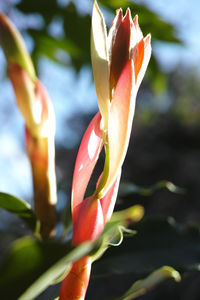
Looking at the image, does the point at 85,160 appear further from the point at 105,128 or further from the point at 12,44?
the point at 12,44

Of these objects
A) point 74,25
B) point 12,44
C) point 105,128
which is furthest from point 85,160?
point 74,25

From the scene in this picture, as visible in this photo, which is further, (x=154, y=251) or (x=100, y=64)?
(x=154, y=251)

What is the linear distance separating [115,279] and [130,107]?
5.35 feet

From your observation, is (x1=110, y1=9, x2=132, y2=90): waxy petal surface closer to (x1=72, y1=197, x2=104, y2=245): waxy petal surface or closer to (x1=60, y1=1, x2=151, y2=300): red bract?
→ (x1=60, y1=1, x2=151, y2=300): red bract

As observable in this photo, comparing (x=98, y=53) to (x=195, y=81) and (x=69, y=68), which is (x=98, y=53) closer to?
(x=69, y=68)

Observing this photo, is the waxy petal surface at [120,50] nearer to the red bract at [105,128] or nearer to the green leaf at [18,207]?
the red bract at [105,128]

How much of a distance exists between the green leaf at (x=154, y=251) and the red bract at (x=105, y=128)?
122mm

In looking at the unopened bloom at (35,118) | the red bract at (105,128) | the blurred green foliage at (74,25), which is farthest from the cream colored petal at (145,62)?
the blurred green foliage at (74,25)

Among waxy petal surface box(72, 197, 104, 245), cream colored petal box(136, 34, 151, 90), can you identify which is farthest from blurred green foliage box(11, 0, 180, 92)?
waxy petal surface box(72, 197, 104, 245)

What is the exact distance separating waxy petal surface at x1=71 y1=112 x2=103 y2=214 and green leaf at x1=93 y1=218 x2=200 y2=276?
152 millimetres

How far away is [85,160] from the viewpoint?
0.37 meters

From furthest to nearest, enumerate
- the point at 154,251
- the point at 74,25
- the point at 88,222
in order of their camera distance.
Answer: the point at 74,25, the point at 154,251, the point at 88,222

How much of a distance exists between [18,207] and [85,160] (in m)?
0.11

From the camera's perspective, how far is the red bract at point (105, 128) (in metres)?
0.34
